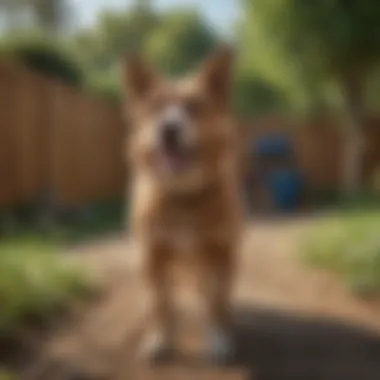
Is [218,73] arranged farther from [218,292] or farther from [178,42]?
[178,42]

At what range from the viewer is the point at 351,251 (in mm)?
3201

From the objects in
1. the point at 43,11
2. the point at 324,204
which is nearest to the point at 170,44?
the point at 43,11

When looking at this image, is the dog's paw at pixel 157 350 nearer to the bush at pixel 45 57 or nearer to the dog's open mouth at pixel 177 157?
the dog's open mouth at pixel 177 157

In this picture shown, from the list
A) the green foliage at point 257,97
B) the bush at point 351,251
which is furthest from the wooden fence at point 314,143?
the bush at point 351,251

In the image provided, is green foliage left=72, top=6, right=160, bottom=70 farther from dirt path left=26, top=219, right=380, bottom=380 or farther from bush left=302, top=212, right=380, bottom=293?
bush left=302, top=212, right=380, bottom=293

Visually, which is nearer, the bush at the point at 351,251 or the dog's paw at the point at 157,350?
the dog's paw at the point at 157,350

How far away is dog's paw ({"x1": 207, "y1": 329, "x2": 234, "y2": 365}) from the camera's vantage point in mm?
1983

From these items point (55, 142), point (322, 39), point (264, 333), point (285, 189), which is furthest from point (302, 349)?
point (285, 189)

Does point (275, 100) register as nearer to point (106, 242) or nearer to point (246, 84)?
point (246, 84)

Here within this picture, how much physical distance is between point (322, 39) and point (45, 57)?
362 centimetres

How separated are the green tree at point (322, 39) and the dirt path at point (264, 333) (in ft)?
3.99

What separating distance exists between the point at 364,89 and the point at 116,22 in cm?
283

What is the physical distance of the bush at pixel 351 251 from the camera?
2.83 metres

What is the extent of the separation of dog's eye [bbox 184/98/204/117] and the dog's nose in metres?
0.09
